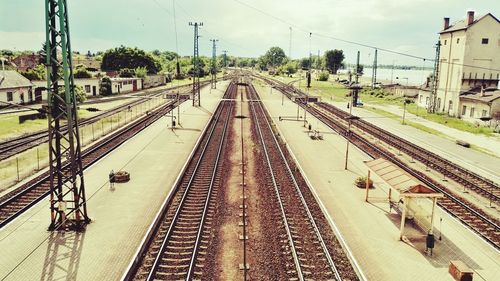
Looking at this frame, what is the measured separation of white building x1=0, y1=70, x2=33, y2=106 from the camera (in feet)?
177

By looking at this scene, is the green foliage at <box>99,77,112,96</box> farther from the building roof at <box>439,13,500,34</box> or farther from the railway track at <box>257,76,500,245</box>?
the building roof at <box>439,13,500,34</box>

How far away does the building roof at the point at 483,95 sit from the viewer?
50.2m

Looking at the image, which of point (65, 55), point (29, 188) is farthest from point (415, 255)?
point (29, 188)

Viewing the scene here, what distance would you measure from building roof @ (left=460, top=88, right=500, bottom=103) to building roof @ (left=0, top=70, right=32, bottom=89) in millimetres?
64431

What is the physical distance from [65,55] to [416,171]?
25.0 metres

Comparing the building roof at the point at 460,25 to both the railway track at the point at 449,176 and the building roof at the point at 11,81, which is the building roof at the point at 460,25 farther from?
the building roof at the point at 11,81

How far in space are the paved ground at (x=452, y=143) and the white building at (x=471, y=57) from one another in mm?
7468

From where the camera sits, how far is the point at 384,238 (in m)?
17.6

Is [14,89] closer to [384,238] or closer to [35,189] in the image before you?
[35,189]

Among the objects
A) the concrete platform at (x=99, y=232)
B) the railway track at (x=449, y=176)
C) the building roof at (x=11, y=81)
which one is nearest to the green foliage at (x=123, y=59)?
the building roof at (x=11, y=81)

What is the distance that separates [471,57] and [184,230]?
5558 cm

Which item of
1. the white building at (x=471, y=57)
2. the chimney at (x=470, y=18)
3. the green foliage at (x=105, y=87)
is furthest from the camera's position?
the green foliage at (x=105, y=87)

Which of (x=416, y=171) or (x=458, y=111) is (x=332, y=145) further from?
(x=458, y=111)

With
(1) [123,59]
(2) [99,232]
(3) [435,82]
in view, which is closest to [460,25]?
(3) [435,82]
